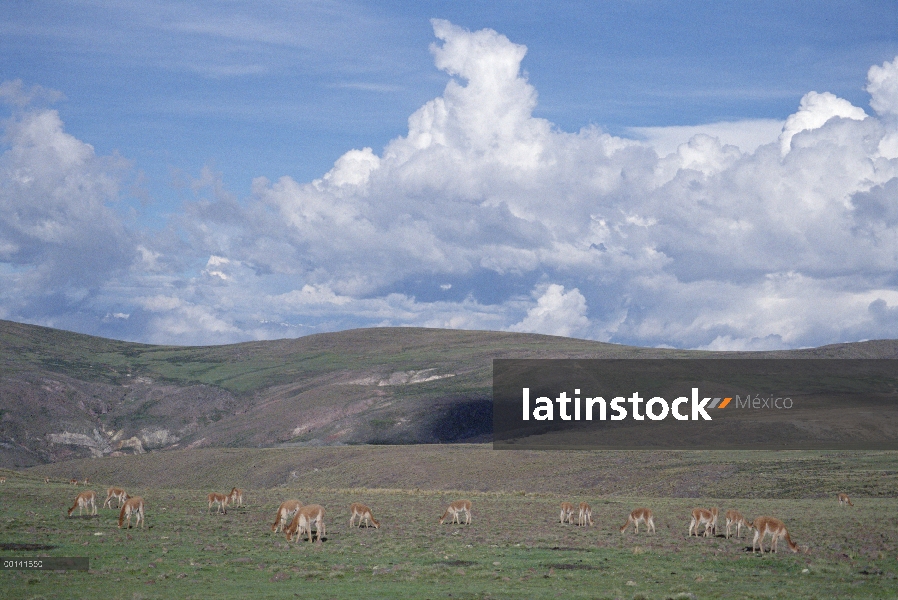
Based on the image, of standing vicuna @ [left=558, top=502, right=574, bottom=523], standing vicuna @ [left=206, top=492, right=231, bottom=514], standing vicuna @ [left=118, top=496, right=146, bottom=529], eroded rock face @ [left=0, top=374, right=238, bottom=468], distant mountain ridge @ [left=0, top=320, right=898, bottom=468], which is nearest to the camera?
standing vicuna @ [left=118, top=496, right=146, bottom=529]

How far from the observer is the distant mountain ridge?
126 m

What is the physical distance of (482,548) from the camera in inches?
1096

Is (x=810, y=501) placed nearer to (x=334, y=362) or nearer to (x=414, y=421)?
(x=414, y=421)

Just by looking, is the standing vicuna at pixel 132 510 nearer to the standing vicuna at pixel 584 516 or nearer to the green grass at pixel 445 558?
the green grass at pixel 445 558

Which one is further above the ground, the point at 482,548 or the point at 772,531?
the point at 772,531

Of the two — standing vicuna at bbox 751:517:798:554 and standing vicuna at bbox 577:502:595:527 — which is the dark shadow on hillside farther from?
standing vicuna at bbox 751:517:798:554

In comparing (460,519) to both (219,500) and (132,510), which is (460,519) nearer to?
(219,500)
